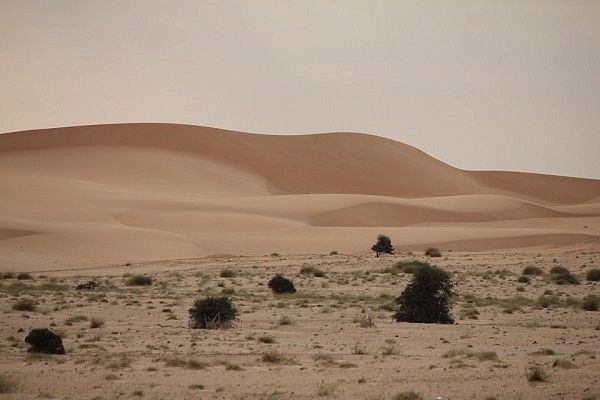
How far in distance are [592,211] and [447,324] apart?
113370mm

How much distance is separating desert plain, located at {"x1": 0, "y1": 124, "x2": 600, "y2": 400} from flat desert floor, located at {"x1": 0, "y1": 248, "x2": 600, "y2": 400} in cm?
7

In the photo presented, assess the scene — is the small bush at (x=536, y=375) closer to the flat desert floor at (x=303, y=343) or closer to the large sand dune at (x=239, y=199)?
the flat desert floor at (x=303, y=343)

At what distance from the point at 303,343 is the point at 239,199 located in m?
84.8

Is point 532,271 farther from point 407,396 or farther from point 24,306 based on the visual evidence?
point 407,396

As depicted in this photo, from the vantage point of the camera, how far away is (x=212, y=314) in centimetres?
2588

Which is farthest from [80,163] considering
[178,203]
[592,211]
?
[592,211]

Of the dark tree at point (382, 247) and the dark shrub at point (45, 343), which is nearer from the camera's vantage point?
the dark shrub at point (45, 343)

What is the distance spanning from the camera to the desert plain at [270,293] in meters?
17.3

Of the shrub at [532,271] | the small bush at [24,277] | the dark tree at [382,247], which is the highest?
the dark tree at [382,247]

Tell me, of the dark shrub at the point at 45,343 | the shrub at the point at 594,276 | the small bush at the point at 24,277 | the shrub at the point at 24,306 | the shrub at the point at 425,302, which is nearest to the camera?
the dark shrub at the point at 45,343

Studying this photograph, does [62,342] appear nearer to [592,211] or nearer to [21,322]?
[21,322]

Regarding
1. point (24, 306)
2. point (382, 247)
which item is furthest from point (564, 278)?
point (382, 247)

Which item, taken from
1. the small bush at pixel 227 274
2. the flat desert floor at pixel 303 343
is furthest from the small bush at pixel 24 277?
the small bush at pixel 227 274

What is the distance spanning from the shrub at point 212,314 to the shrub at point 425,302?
14.8 feet
